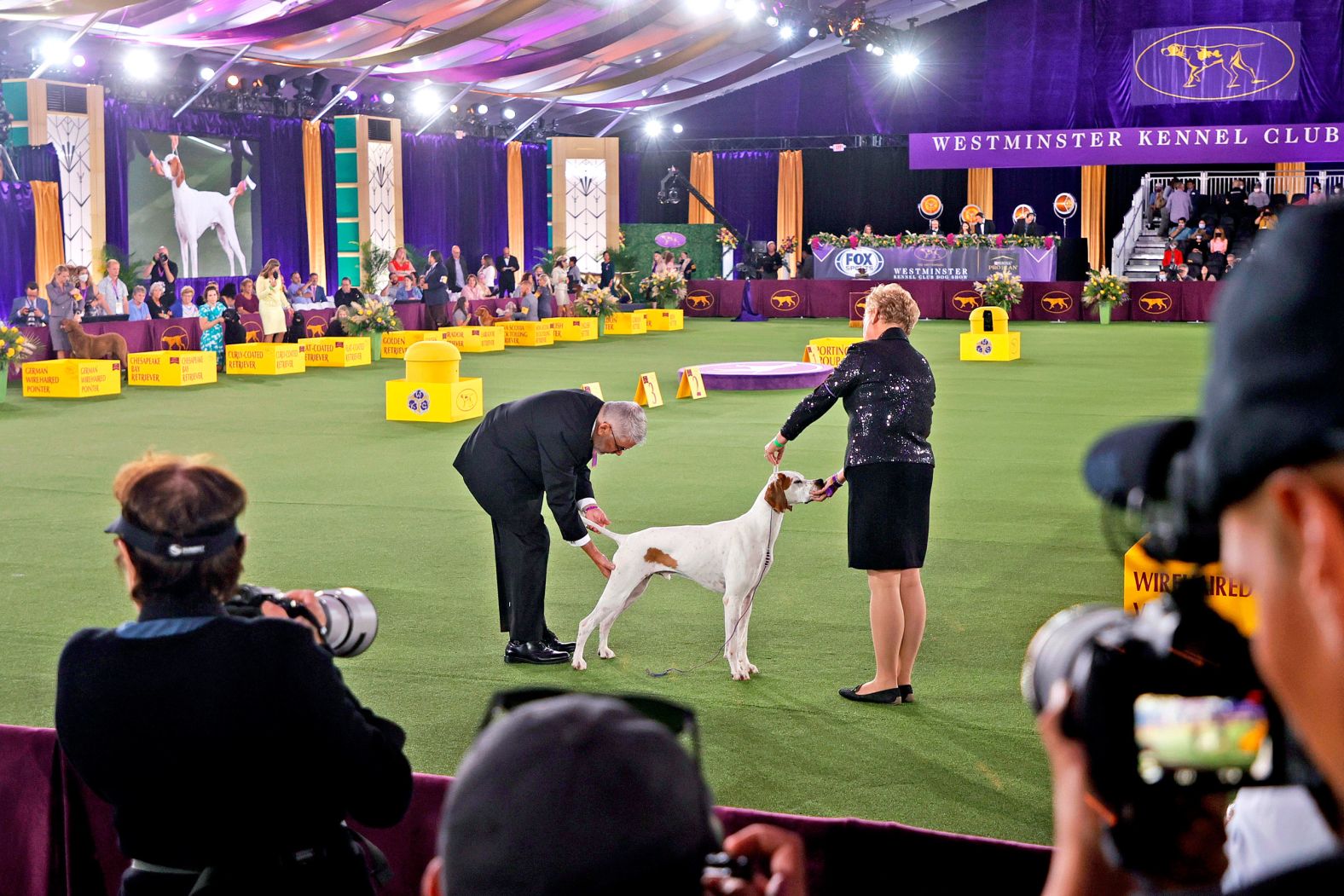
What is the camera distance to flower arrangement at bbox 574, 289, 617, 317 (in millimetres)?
27453

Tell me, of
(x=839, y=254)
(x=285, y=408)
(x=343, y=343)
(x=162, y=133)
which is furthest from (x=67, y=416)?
(x=839, y=254)

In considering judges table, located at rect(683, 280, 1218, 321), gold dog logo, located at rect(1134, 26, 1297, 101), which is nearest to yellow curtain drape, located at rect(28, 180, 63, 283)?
judges table, located at rect(683, 280, 1218, 321)

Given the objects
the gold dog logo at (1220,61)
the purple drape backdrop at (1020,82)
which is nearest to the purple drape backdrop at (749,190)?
the purple drape backdrop at (1020,82)

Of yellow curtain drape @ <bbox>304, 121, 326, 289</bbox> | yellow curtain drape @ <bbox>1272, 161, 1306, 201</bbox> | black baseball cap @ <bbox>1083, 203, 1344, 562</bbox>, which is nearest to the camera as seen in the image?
black baseball cap @ <bbox>1083, 203, 1344, 562</bbox>

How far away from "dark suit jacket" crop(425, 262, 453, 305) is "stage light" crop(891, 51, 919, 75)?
1612cm

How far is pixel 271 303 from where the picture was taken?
2212 cm

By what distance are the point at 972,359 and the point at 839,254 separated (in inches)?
537

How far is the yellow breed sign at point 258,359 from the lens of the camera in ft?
66.1

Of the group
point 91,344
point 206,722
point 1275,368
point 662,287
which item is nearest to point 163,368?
point 91,344

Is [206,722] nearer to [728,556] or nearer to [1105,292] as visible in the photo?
[728,556]

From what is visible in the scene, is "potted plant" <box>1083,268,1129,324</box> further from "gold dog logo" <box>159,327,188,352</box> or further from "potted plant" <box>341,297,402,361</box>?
"gold dog logo" <box>159,327,188,352</box>

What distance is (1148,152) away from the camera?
3503cm

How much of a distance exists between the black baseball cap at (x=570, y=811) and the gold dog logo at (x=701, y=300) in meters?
33.1

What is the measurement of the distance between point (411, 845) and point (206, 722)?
4.84 feet
